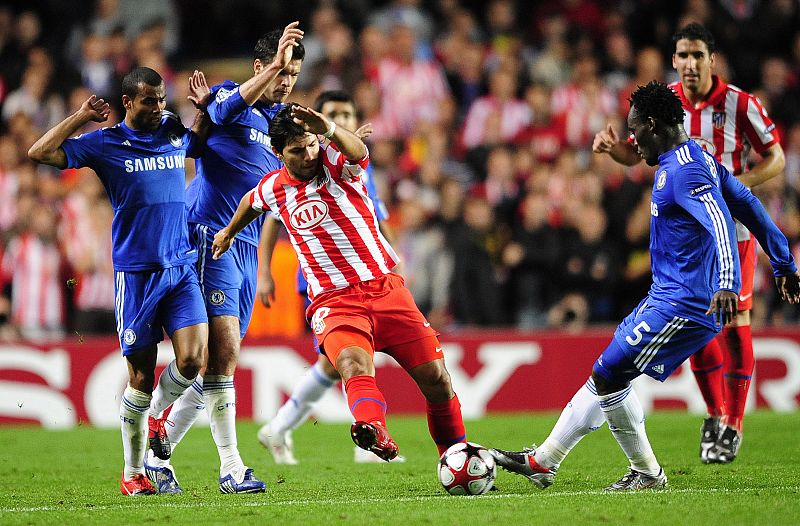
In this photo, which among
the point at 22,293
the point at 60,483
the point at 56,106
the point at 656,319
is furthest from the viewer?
the point at 56,106

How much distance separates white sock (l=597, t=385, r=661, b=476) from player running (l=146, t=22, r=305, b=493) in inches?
85.1

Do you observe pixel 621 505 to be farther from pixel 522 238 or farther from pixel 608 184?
pixel 608 184

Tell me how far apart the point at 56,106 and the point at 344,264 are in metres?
9.79

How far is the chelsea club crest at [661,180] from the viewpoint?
640 cm

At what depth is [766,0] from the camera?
1669 cm

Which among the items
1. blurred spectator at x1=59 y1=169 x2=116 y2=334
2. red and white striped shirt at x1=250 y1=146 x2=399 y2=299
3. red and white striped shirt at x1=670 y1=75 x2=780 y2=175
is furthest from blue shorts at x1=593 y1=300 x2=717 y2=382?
blurred spectator at x1=59 y1=169 x2=116 y2=334

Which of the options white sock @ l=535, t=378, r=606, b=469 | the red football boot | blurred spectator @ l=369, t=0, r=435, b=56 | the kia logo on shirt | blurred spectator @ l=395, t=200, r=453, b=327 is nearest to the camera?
the red football boot

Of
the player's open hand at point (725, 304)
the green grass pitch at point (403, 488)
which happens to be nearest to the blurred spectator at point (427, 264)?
the green grass pitch at point (403, 488)

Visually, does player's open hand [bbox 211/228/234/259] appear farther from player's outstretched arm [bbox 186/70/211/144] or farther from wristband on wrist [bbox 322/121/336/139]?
wristband on wrist [bbox 322/121/336/139]

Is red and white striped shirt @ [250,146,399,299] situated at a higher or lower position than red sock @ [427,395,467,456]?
higher

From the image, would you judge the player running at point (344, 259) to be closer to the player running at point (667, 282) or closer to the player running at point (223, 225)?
the player running at point (223, 225)

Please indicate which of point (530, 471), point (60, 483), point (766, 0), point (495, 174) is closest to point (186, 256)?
point (60, 483)

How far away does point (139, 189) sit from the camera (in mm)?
6879

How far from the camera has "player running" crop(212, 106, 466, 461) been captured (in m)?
6.57
